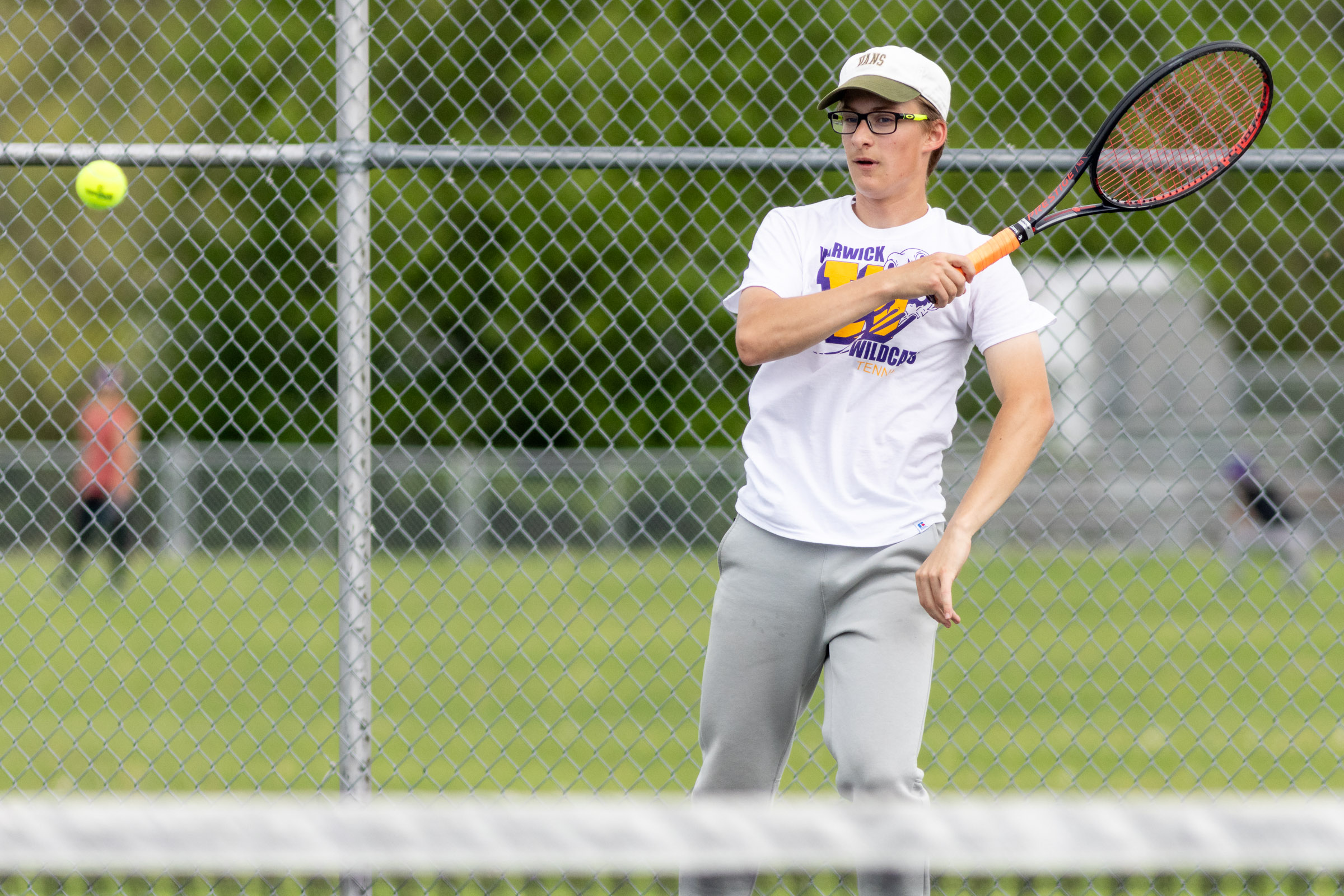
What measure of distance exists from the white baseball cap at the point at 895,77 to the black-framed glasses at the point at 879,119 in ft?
0.10

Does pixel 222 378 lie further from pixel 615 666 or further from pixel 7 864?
pixel 7 864

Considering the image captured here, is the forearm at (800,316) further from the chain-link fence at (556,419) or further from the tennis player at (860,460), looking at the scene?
the chain-link fence at (556,419)

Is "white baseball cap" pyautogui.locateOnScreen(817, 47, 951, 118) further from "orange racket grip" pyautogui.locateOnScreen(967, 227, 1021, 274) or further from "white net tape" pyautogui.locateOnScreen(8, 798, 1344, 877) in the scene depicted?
"white net tape" pyautogui.locateOnScreen(8, 798, 1344, 877)

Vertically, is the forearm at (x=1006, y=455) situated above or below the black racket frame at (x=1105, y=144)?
below

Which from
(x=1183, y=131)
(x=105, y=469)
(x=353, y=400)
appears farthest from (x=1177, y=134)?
(x=105, y=469)

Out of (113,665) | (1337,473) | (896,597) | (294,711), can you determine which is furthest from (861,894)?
(1337,473)

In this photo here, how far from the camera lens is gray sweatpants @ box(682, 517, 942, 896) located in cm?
233

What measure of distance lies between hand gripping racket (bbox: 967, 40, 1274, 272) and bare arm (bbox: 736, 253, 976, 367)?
2.12 feet

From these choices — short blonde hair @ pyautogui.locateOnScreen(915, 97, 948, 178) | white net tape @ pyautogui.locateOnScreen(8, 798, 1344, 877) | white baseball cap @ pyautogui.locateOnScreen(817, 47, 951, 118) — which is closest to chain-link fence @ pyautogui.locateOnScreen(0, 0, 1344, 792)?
short blonde hair @ pyautogui.locateOnScreen(915, 97, 948, 178)

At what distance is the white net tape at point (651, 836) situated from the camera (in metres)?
1.41

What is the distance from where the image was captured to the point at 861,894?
7.80 ft

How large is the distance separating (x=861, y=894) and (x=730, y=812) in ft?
3.40

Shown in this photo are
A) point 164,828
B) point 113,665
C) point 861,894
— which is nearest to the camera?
point 164,828

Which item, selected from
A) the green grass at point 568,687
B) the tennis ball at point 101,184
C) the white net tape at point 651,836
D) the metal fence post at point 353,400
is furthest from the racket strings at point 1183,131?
the tennis ball at point 101,184
